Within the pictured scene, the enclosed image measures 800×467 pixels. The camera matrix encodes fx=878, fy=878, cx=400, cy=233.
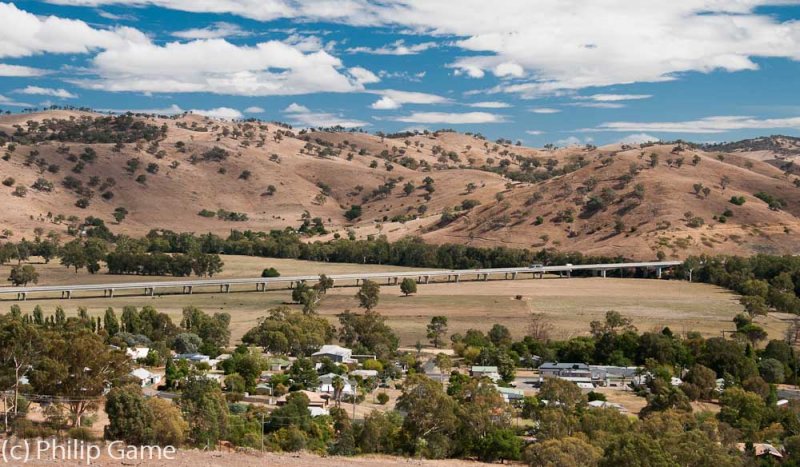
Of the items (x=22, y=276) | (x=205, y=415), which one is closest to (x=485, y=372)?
(x=205, y=415)

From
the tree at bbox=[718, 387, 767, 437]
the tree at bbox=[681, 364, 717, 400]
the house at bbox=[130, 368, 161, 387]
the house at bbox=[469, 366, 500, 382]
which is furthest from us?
the house at bbox=[469, 366, 500, 382]

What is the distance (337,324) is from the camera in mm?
91438

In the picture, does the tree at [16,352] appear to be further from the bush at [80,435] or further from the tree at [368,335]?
the tree at [368,335]

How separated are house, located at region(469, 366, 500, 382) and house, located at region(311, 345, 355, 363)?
9658 millimetres

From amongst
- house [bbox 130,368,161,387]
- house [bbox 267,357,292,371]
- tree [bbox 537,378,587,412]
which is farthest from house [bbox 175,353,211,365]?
tree [bbox 537,378,587,412]

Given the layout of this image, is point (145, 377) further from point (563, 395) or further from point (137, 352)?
point (563, 395)

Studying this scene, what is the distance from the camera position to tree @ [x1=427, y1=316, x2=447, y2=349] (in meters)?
82.8

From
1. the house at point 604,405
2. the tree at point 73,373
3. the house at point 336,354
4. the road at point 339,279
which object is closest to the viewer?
the tree at point 73,373

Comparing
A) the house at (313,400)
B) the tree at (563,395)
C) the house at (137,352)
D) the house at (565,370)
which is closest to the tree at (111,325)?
the house at (137,352)

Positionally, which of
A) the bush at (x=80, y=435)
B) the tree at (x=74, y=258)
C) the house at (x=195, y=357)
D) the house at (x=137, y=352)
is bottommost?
the house at (x=195, y=357)

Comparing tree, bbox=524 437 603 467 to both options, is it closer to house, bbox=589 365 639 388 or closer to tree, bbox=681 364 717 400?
tree, bbox=681 364 717 400

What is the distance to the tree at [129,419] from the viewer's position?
36.8m

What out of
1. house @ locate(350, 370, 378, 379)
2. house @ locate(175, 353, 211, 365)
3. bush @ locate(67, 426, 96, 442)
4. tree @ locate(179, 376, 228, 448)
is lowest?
house @ locate(350, 370, 378, 379)

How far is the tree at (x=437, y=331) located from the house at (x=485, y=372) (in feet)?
46.3
